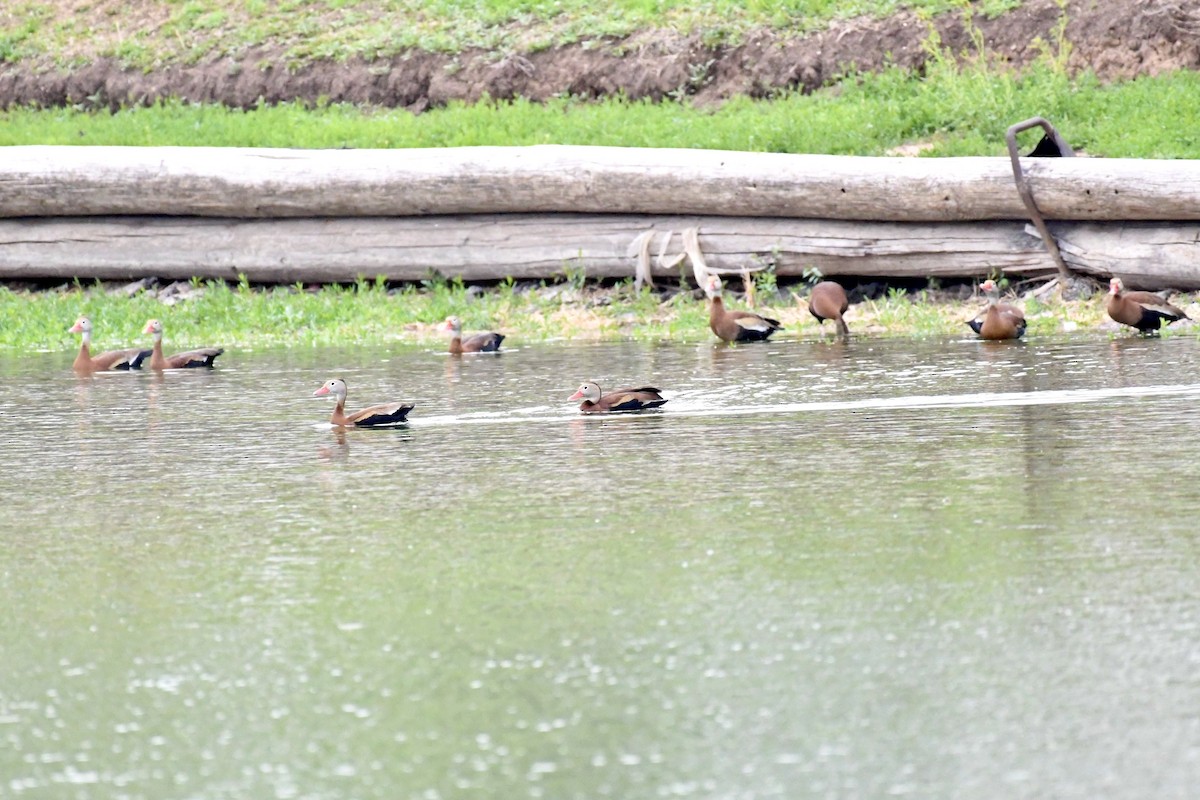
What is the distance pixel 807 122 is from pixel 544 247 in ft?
9.98

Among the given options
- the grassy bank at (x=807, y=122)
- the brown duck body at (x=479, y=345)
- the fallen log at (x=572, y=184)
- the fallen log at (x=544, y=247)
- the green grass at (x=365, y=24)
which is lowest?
the brown duck body at (x=479, y=345)

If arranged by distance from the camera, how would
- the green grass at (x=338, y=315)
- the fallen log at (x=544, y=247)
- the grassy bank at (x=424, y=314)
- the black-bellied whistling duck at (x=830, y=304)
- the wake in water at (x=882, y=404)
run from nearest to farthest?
the wake in water at (x=882, y=404) < the black-bellied whistling duck at (x=830, y=304) < the fallen log at (x=544, y=247) < the grassy bank at (x=424, y=314) < the green grass at (x=338, y=315)

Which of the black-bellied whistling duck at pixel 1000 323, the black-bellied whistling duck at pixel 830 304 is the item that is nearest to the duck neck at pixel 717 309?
the black-bellied whistling duck at pixel 830 304

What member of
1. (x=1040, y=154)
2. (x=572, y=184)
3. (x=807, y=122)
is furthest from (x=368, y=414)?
(x=807, y=122)

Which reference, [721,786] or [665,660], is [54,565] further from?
[721,786]

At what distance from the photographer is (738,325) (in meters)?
15.9

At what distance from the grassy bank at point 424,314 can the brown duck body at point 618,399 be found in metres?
4.74

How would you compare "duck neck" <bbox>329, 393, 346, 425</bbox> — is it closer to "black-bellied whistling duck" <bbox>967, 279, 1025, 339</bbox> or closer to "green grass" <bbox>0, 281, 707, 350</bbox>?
"black-bellied whistling duck" <bbox>967, 279, 1025, 339</bbox>

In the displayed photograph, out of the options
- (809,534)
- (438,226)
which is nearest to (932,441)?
(809,534)

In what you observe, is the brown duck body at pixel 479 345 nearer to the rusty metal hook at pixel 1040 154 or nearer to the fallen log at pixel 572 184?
the fallen log at pixel 572 184

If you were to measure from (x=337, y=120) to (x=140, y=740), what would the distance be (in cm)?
1705

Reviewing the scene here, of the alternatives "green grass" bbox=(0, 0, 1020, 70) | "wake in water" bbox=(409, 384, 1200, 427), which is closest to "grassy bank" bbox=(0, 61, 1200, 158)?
"green grass" bbox=(0, 0, 1020, 70)

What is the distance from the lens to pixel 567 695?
5.79 m

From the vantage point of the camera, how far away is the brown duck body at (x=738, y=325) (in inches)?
627
